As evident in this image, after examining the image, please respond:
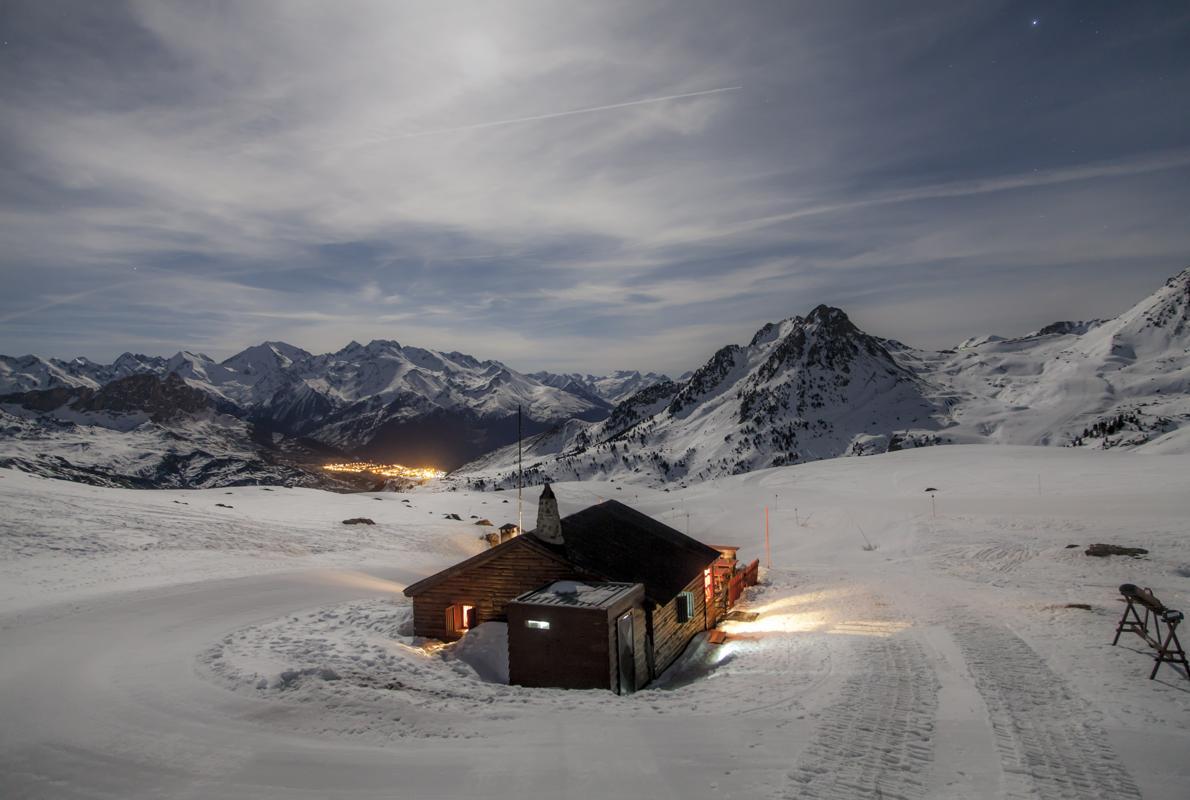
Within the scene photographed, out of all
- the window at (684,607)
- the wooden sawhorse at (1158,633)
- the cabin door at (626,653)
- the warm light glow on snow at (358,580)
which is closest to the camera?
the wooden sawhorse at (1158,633)

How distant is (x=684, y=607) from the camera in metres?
25.4

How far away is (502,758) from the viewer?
450 inches

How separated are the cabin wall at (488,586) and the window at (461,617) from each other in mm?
153

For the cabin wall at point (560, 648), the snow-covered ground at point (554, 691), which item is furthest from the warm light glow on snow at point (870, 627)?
the cabin wall at point (560, 648)

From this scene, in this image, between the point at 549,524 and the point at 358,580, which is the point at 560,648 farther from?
the point at 358,580

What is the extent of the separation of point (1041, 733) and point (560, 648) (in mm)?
11768

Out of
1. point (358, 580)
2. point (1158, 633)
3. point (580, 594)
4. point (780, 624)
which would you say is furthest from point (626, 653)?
point (358, 580)

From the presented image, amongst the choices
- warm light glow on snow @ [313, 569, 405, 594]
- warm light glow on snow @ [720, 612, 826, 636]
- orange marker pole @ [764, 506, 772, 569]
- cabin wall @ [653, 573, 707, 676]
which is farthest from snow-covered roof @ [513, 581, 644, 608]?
orange marker pole @ [764, 506, 772, 569]

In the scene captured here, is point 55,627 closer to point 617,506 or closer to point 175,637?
point 175,637

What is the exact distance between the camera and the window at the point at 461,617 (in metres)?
22.5

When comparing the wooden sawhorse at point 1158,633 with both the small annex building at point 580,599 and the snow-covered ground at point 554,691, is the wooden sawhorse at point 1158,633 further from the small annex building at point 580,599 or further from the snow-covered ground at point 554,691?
the small annex building at point 580,599

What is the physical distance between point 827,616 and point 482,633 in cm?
1446

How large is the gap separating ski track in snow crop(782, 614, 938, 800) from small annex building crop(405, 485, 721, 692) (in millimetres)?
6639

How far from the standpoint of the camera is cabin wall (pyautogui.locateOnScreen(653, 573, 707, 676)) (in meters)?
22.4
